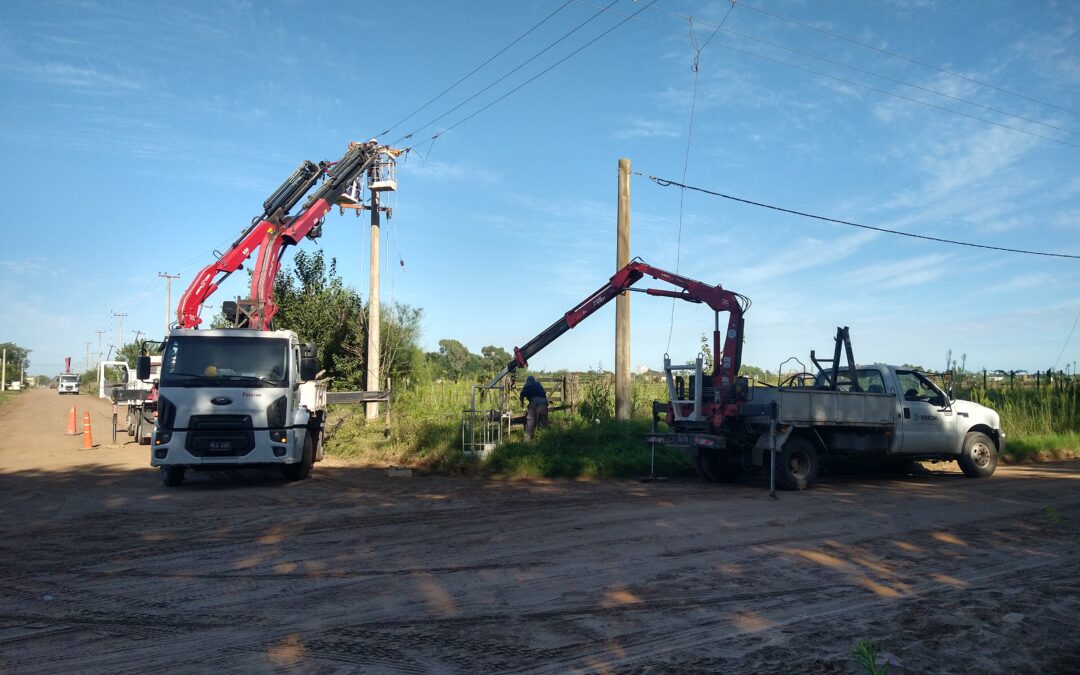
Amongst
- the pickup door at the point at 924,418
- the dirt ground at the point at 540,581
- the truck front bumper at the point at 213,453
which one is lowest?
the dirt ground at the point at 540,581

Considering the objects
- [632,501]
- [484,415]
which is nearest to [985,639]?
[632,501]

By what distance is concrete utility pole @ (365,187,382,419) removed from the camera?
22.2 metres

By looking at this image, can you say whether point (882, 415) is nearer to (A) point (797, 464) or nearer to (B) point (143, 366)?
(A) point (797, 464)

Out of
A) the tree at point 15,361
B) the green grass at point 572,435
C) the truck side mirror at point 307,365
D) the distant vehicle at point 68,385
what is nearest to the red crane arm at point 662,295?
the green grass at point 572,435

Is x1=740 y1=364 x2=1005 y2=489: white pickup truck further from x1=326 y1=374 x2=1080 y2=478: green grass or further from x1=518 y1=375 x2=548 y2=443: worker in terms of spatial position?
x1=518 y1=375 x2=548 y2=443: worker

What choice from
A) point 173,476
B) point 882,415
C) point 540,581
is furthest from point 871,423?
point 173,476

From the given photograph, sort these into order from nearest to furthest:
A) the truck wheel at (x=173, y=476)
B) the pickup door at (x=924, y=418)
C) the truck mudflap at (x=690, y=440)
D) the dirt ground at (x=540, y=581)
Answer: the dirt ground at (x=540, y=581) < the truck mudflap at (x=690, y=440) < the truck wheel at (x=173, y=476) < the pickup door at (x=924, y=418)

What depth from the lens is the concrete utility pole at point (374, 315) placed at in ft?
72.8

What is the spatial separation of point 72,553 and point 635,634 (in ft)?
21.5

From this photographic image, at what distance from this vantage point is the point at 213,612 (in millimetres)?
6137

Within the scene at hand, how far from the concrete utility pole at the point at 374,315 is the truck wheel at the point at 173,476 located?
8672mm

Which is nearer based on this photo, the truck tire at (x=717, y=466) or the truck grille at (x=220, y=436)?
the truck grille at (x=220, y=436)

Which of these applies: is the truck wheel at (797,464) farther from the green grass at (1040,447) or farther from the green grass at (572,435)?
the green grass at (1040,447)

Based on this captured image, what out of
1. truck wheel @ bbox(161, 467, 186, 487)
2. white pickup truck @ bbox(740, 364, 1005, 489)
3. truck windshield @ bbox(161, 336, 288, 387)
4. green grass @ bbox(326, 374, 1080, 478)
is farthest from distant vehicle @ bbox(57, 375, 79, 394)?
white pickup truck @ bbox(740, 364, 1005, 489)
